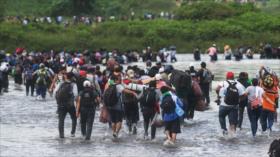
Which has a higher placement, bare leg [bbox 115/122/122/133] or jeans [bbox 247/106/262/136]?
jeans [bbox 247/106/262/136]

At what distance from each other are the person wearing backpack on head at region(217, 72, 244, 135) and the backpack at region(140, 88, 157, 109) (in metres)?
1.66

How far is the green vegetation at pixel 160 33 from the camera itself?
6969 cm

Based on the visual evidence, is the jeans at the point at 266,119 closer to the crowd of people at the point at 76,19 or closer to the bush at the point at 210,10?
the crowd of people at the point at 76,19

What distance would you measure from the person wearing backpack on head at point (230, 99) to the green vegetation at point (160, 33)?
48916mm

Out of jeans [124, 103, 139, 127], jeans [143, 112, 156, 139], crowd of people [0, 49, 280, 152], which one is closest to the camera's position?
crowd of people [0, 49, 280, 152]

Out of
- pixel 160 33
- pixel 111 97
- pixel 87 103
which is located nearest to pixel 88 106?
pixel 87 103

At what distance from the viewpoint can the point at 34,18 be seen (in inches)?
3073

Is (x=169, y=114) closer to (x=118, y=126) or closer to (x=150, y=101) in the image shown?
(x=150, y=101)

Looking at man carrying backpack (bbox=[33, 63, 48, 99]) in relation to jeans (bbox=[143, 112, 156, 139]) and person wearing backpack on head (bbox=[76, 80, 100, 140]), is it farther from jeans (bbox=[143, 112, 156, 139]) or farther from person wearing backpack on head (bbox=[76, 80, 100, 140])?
jeans (bbox=[143, 112, 156, 139])

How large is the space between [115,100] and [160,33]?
178 ft

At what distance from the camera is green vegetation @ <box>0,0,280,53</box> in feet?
229

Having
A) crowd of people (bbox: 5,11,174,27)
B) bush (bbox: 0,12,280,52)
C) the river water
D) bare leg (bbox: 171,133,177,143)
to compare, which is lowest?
the river water

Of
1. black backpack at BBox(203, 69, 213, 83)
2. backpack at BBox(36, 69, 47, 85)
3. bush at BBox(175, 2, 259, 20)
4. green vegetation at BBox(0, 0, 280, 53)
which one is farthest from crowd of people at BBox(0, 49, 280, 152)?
bush at BBox(175, 2, 259, 20)

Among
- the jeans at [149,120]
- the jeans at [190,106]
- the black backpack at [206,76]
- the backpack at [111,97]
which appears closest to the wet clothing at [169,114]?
the jeans at [149,120]
